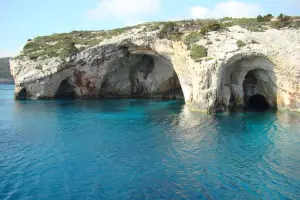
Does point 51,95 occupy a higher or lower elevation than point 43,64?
lower

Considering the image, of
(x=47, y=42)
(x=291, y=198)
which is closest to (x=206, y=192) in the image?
(x=291, y=198)

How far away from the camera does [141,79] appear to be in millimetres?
56031

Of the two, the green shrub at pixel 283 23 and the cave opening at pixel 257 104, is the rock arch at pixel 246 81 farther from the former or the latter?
the green shrub at pixel 283 23

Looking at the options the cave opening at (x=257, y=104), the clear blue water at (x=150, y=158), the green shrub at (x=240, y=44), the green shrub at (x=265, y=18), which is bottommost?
the clear blue water at (x=150, y=158)

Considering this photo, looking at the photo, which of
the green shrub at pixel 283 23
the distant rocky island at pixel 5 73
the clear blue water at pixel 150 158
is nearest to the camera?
the clear blue water at pixel 150 158

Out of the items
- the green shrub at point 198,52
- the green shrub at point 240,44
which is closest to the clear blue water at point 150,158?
the green shrub at point 198,52

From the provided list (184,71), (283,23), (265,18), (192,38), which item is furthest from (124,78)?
(283,23)

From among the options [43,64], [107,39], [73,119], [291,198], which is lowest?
[291,198]

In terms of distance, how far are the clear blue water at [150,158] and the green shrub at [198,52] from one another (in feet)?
26.3

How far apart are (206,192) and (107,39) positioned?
131 ft

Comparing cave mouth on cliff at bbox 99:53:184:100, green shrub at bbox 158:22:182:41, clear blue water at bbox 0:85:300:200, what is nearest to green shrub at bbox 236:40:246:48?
clear blue water at bbox 0:85:300:200

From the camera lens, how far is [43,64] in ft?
163

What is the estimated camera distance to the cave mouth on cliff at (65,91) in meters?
54.2

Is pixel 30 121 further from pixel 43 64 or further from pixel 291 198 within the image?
pixel 291 198
